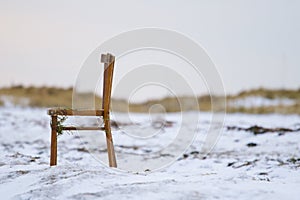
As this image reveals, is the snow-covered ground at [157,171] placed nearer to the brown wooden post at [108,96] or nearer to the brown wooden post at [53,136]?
the brown wooden post at [53,136]

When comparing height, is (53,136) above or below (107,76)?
below

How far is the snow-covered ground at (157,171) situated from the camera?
2834 mm

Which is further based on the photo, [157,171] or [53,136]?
[157,171]

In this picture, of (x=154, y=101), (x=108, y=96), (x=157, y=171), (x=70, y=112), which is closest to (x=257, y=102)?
(x=154, y=101)

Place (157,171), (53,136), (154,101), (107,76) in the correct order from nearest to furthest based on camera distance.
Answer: (53,136), (107,76), (157,171), (154,101)

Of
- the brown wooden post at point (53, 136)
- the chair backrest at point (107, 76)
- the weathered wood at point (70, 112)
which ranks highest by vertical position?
the chair backrest at point (107, 76)

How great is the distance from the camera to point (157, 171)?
4875mm

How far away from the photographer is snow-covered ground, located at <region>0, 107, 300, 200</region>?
9.30ft

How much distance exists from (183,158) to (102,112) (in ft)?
8.32

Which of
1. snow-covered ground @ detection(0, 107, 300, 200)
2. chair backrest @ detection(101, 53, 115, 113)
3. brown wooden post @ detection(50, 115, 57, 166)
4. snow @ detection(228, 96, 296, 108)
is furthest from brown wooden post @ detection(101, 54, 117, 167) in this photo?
snow @ detection(228, 96, 296, 108)

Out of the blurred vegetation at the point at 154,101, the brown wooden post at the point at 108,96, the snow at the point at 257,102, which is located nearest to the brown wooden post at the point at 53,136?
the brown wooden post at the point at 108,96

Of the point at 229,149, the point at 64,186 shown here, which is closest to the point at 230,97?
the point at 229,149

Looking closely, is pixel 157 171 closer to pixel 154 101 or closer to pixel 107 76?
pixel 107 76

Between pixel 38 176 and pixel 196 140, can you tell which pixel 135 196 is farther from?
pixel 196 140
